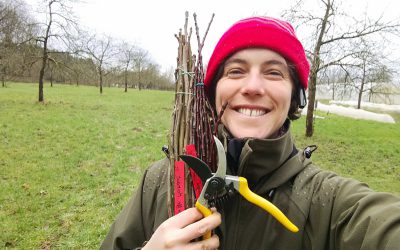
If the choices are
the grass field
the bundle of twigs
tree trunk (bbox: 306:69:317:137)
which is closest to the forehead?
the bundle of twigs

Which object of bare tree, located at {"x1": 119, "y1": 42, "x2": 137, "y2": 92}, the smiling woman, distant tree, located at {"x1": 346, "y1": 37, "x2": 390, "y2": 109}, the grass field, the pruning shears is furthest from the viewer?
bare tree, located at {"x1": 119, "y1": 42, "x2": 137, "y2": 92}

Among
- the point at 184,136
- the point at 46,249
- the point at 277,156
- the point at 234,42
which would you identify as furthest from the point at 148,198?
the point at 46,249

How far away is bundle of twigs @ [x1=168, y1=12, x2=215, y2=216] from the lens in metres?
1.39

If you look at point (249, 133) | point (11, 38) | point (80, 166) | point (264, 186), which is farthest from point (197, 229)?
point (11, 38)

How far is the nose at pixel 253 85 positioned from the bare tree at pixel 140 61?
51.6 meters

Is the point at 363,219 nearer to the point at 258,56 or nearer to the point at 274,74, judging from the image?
the point at 274,74

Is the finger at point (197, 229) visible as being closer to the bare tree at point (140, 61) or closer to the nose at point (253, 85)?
the nose at point (253, 85)

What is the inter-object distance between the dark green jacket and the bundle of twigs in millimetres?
188

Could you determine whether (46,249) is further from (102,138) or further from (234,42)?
(102,138)

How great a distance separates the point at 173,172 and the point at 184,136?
7.4 inches

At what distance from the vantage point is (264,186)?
1.35 meters

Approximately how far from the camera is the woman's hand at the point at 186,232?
3.61 ft

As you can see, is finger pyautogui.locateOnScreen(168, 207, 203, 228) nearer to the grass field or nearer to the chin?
the chin

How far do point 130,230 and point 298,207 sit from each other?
848mm
